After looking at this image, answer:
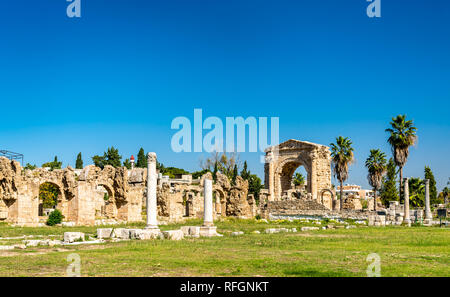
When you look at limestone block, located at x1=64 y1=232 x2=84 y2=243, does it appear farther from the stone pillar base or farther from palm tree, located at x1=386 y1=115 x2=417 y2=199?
palm tree, located at x1=386 y1=115 x2=417 y2=199

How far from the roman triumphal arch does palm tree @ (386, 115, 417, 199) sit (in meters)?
14.0

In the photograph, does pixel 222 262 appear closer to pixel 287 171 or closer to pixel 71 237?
pixel 71 237

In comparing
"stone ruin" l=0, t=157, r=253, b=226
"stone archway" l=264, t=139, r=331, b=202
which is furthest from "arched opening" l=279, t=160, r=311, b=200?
"stone ruin" l=0, t=157, r=253, b=226

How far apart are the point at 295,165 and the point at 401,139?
20.4 meters

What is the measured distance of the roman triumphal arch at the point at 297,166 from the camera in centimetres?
5572

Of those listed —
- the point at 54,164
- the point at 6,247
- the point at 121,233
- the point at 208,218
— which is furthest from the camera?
the point at 54,164

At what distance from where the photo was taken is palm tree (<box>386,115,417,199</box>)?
41406 mm

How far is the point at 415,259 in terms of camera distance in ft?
33.8

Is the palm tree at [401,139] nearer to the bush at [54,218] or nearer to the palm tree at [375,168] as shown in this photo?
the palm tree at [375,168]

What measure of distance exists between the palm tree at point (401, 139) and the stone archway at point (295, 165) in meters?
14.6

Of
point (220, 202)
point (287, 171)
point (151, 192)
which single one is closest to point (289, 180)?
point (287, 171)

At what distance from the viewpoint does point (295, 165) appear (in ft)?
198
